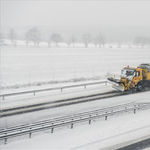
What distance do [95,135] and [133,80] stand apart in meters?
9.21

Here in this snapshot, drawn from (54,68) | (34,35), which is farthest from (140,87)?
(34,35)

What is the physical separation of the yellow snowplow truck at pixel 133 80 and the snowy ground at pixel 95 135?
16.6 ft

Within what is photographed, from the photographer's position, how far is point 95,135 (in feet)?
29.9

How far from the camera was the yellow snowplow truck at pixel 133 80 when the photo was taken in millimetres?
16625

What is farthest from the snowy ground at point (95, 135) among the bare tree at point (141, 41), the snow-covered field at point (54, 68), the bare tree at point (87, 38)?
the bare tree at point (87, 38)

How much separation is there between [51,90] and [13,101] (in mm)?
4476

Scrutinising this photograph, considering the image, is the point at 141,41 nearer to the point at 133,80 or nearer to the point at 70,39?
the point at 70,39

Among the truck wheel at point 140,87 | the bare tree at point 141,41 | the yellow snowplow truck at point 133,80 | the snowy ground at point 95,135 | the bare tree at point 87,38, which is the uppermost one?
the bare tree at point 87,38

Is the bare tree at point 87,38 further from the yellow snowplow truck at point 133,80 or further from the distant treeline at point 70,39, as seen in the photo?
the yellow snowplow truck at point 133,80

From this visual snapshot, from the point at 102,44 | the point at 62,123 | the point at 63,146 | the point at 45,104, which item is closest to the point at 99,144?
the point at 63,146

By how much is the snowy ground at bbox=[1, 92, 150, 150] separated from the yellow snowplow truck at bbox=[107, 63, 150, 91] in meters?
5.07

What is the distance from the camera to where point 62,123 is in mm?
9531

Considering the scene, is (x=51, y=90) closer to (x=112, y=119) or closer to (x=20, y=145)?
(x=112, y=119)

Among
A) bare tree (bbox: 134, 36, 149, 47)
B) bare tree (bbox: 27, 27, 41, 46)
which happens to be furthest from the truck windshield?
bare tree (bbox: 27, 27, 41, 46)
